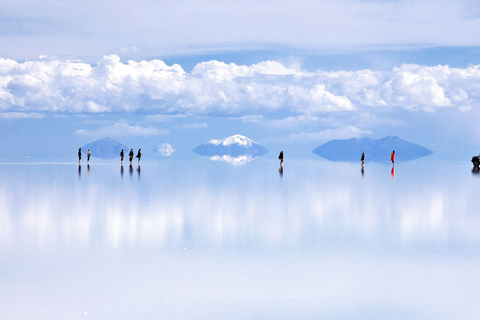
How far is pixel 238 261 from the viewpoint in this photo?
44.2 ft

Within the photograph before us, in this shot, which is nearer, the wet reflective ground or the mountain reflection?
the wet reflective ground

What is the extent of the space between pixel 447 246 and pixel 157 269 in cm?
682

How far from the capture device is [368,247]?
A: 1526cm

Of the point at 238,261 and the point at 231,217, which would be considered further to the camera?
the point at 231,217

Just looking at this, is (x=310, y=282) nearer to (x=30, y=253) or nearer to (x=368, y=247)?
(x=368, y=247)

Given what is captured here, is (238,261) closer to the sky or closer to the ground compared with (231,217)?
closer to the sky

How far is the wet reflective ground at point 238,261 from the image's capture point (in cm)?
1019

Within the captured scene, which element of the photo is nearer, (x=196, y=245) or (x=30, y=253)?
(x=30, y=253)

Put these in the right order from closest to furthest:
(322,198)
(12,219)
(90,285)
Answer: (90,285)
(12,219)
(322,198)

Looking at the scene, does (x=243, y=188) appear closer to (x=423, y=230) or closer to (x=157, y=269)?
(x=423, y=230)

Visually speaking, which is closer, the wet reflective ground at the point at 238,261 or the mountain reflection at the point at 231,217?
the wet reflective ground at the point at 238,261

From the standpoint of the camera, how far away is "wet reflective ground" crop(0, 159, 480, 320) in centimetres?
1019

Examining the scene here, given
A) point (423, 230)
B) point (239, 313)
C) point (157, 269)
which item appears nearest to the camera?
point (239, 313)

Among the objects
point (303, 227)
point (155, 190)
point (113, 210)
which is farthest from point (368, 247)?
point (155, 190)
